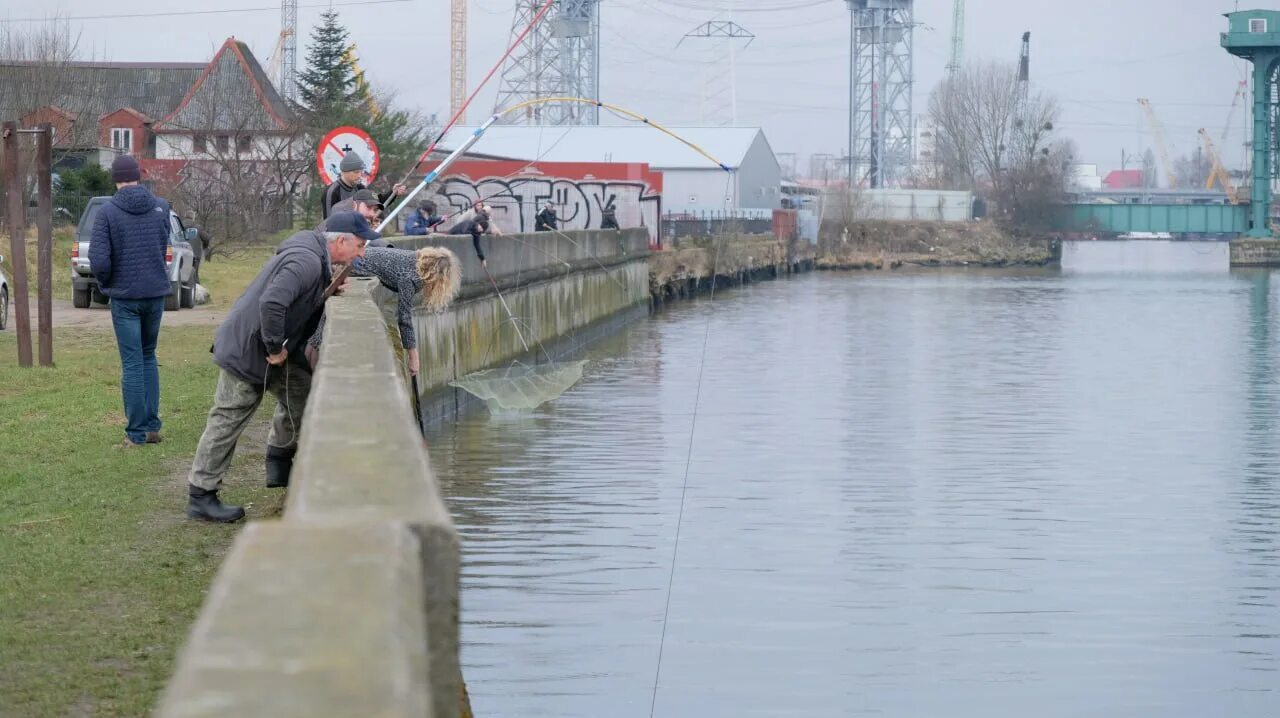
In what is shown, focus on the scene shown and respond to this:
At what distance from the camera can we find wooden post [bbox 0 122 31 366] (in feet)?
53.6

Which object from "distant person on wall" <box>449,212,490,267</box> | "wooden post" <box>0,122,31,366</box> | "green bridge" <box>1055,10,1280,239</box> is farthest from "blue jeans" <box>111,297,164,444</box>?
Answer: "green bridge" <box>1055,10,1280,239</box>

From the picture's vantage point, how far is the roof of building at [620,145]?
83.1m

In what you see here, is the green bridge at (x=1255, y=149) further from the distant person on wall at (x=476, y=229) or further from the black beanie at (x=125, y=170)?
the black beanie at (x=125, y=170)

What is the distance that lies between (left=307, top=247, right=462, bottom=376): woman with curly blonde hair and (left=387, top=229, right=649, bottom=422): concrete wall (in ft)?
17.1

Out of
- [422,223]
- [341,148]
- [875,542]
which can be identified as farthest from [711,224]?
[875,542]

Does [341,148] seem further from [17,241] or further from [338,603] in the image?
[338,603]

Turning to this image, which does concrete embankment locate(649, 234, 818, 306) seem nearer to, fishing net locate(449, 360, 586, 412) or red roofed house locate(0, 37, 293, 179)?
red roofed house locate(0, 37, 293, 179)

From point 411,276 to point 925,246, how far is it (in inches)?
3057

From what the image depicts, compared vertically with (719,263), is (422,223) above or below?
above

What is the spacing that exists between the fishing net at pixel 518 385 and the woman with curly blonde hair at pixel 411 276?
756 centimetres

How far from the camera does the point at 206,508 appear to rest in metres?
9.27

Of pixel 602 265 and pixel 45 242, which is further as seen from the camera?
pixel 602 265

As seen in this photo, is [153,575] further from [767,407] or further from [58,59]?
[58,59]

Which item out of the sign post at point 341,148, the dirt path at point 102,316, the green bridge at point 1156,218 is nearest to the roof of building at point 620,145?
the green bridge at point 1156,218
